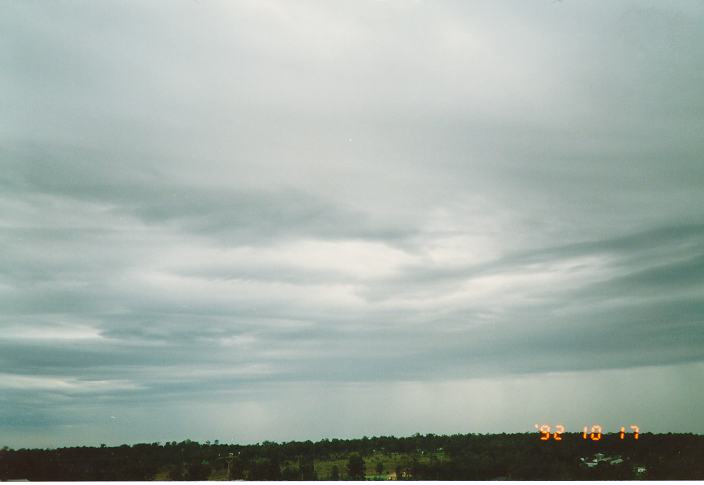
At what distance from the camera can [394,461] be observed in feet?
65.0

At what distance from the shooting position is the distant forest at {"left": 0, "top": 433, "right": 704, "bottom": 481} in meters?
18.1

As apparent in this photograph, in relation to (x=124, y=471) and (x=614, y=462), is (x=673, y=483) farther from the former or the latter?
(x=124, y=471)

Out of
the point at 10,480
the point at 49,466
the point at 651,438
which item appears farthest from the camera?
the point at 651,438

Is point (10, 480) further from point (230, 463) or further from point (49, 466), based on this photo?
point (230, 463)

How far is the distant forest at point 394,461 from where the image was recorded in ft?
59.3

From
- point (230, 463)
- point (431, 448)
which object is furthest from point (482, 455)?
point (230, 463)

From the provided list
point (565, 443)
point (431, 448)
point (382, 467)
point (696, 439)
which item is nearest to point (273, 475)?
point (382, 467)

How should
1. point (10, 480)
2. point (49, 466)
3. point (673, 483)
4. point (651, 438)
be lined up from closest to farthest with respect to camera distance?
1. point (673, 483)
2. point (10, 480)
3. point (49, 466)
4. point (651, 438)

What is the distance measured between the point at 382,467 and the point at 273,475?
138 inches

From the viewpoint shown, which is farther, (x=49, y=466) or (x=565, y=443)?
(x=565, y=443)

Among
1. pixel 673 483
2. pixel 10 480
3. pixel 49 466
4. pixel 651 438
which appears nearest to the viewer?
pixel 673 483

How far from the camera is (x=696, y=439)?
19656 mm

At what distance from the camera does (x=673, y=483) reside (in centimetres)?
1493

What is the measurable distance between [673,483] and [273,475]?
11.4 metres
